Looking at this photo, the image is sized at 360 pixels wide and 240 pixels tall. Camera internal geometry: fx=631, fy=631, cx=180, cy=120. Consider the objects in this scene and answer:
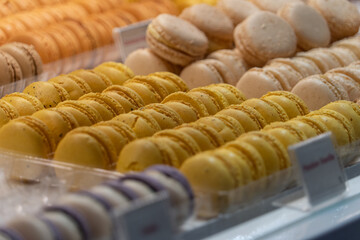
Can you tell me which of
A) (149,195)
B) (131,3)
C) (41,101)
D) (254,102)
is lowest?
(131,3)

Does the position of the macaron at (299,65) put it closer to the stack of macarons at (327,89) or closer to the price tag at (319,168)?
the stack of macarons at (327,89)

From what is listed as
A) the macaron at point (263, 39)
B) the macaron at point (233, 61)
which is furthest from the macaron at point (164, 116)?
the macaron at point (263, 39)

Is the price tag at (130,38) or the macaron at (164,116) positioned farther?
the price tag at (130,38)

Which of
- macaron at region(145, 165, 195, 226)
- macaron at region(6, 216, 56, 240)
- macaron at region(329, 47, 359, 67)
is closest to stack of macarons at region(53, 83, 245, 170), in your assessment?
macaron at region(145, 165, 195, 226)

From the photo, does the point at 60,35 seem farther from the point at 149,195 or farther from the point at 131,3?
the point at 149,195

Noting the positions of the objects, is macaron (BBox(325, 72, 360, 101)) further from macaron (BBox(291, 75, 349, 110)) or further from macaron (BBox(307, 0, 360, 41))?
macaron (BBox(307, 0, 360, 41))

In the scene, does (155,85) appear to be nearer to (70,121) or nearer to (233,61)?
(70,121)

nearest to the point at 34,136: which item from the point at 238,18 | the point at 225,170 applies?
the point at 225,170
